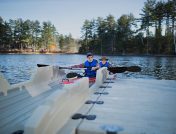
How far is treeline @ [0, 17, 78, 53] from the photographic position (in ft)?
302

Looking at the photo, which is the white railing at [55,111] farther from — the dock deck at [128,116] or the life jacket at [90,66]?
the life jacket at [90,66]

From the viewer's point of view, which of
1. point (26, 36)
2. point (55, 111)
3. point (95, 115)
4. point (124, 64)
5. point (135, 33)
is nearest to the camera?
point (55, 111)

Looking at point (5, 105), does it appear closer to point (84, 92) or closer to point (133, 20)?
point (84, 92)

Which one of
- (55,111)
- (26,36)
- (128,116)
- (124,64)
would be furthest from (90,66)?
(26,36)

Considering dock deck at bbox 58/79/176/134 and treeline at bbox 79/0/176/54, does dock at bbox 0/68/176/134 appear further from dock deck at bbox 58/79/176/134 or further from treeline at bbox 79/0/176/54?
treeline at bbox 79/0/176/54

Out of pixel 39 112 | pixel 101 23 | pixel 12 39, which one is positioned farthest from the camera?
pixel 12 39

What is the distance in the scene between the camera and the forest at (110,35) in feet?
196

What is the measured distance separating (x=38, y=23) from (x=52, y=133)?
101m

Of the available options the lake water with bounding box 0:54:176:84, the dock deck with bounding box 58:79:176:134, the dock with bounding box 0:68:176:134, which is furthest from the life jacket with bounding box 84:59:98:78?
the dock with bounding box 0:68:176:134

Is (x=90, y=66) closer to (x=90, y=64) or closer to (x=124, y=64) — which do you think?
(x=90, y=64)

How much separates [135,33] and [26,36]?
163ft

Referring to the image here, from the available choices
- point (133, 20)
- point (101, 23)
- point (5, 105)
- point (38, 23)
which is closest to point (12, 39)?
point (38, 23)

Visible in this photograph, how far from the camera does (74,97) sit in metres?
4.02

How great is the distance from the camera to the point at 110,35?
77.8 metres
